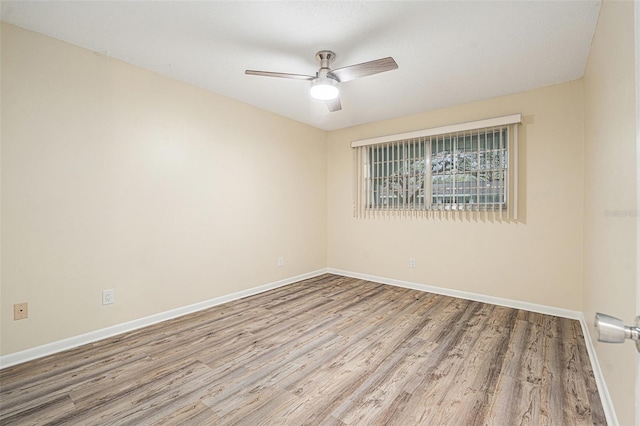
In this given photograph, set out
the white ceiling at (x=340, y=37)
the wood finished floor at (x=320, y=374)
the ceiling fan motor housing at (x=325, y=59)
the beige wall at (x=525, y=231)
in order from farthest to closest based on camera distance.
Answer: the beige wall at (x=525, y=231)
the ceiling fan motor housing at (x=325, y=59)
the white ceiling at (x=340, y=37)
the wood finished floor at (x=320, y=374)

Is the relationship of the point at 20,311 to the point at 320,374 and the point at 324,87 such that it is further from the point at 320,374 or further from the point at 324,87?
the point at 324,87

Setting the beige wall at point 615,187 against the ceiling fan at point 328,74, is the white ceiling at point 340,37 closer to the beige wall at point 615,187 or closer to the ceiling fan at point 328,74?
the ceiling fan at point 328,74

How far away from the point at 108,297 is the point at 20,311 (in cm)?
54

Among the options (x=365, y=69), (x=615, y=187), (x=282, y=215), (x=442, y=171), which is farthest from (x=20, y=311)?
(x=442, y=171)

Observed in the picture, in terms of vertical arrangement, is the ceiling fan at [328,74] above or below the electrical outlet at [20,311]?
above

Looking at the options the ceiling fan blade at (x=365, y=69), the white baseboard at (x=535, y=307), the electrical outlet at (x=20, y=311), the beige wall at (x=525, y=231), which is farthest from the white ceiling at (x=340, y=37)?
the white baseboard at (x=535, y=307)

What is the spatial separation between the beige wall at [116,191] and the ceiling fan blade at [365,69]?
1694 millimetres

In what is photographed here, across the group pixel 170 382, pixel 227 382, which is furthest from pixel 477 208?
pixel 170 382

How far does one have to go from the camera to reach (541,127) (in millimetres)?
3176

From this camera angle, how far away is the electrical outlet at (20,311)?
2128mm

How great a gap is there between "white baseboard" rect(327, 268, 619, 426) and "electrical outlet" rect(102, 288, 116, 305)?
3.11 m

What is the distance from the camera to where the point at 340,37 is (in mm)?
2254

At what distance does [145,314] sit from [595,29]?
4.33 meters

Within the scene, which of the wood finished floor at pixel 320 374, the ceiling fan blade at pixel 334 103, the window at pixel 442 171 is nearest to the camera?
the wood finished floor at pixel 320 374
